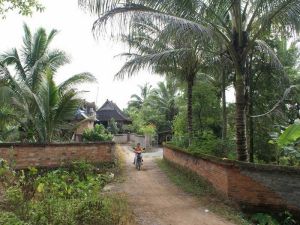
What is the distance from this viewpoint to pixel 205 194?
10.9 meters

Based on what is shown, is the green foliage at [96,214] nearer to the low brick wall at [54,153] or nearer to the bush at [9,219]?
the bush at [9,219]

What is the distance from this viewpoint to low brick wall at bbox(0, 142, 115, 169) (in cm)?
1260

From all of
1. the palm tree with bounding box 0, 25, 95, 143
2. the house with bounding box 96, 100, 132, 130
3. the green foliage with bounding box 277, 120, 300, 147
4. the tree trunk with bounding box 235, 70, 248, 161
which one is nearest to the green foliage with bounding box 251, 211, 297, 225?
the tree trunk with bounding box 235, 70, 248, 161

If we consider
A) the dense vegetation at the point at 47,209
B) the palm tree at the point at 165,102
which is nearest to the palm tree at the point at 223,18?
the dense vegetation at the point at 47,209

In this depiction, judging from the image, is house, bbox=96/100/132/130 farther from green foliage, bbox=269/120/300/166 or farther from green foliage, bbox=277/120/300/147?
green foliage, bbox=277/120/300/147

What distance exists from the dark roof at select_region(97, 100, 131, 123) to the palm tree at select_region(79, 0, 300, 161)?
111ft

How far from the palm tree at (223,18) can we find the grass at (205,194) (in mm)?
1359

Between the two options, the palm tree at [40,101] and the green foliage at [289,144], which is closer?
the green foliage at [289,144]

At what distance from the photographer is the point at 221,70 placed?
15320 mm

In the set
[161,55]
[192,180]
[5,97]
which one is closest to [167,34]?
[161,55]

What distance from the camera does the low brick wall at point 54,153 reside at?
12.6 metres

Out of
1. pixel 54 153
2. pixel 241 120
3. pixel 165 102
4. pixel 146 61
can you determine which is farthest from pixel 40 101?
pixel 165 102

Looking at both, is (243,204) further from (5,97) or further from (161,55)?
(5,97)

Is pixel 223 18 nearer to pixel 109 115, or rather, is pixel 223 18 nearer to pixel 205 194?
pixel 205 194
